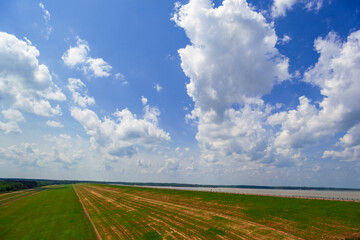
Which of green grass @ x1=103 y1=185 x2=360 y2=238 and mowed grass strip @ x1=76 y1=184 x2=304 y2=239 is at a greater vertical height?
green grass @ x1=103 y1=185 x2=360 y2=238

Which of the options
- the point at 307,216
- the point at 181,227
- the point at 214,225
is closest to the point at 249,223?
the point at 214,225

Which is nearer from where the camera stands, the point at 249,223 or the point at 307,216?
the point at 249,223

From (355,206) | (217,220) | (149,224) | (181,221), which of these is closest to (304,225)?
(217,220)

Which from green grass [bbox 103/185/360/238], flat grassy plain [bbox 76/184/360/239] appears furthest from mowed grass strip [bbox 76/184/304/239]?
green grass [bbox 103/185/360/238]

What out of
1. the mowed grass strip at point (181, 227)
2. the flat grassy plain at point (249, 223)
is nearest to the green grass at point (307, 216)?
the flat grassy plain at point (249, 223)

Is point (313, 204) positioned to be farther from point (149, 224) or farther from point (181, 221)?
point (149, 224)

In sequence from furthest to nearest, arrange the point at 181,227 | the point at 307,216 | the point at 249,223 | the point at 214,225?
the point at 307,216 < the point at 249,223 < the point at 214,225 < the point at 181,227

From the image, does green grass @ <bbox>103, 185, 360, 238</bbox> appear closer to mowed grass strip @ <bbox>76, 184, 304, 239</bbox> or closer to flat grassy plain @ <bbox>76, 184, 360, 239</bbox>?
flat grassy plain @ <bbox>76, 184, 360, 239</bbox>

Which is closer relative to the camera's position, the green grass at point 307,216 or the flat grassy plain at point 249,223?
the flat grassy plain at point 249,223

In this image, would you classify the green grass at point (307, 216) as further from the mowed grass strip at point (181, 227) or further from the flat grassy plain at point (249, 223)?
the mowed grass strip at point (181, 227)

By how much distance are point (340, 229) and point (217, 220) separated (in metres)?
20.9

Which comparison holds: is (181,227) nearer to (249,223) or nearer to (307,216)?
(249,223)

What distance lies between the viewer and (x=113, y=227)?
35031 mm

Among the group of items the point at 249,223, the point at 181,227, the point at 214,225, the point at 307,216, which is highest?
the point at 307,216
